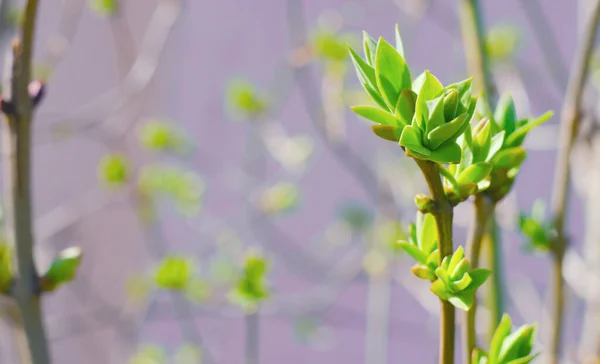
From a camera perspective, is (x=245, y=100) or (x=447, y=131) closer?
(x=447, y=131)

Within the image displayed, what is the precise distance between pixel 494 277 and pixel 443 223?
0.45 feet

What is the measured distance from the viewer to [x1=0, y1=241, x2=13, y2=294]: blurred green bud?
Result: 0.62 ft

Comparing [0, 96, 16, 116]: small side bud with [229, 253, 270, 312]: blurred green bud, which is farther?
[229, 253, 270, 312]: blurred green bud

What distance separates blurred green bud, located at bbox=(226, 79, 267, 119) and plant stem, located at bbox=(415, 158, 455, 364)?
619 mm

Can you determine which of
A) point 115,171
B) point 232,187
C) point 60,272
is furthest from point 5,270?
point 232,187

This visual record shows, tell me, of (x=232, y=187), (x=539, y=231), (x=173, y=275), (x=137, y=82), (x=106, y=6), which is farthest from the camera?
(x=232, y=187)

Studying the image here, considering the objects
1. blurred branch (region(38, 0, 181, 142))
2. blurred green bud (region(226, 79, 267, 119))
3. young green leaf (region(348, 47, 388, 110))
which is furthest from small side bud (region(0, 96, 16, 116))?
blurred green bud (region(226, 79, 267, 119))

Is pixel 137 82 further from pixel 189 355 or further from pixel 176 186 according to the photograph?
pixel 189 355

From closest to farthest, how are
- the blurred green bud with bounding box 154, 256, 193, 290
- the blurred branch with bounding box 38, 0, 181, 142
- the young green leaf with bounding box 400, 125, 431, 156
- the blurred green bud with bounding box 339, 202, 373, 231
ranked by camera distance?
the young green leaf with bounding box 400, 125, 431, 156
the blurred green bud with bounding box 154, 256, 193, 290
the blurred branch with bounding box 38, 0, 181, 142
the blurred green bud with bounding box 339, 202, 373, 231

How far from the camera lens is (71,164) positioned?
5.16 ft

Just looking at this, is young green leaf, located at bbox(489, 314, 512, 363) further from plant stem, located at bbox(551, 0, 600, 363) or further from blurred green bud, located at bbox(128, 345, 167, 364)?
blurred green bud, located at bbox(128, 345, 167, 364)

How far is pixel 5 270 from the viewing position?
0.63ft

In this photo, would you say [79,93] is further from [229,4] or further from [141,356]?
[141,356]

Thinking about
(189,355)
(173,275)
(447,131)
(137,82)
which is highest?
(137,82)
